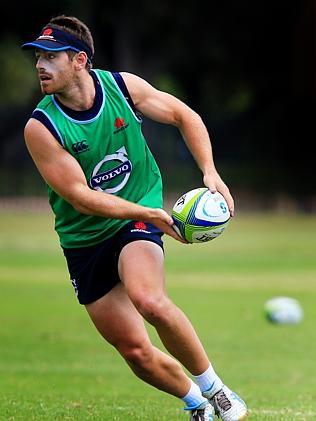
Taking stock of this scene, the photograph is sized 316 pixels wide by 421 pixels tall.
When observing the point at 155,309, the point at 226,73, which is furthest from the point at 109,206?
the point at 226,73

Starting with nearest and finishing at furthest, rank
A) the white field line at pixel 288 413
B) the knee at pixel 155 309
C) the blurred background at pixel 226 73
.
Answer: the knee at pixel 155 309 < the white field line at pixel 288 413 < the blurred background at pixel 226 73

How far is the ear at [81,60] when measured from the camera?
7.64 metres

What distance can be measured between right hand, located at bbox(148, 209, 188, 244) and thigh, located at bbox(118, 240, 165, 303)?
0.18 metres

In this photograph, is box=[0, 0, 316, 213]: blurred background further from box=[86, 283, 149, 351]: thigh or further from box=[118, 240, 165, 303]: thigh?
box=[118, 240, 165, 303]: thigh

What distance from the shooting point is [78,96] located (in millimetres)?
7652

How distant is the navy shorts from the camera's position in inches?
306

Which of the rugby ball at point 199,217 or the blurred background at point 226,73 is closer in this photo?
the rugby ball at point 199,217

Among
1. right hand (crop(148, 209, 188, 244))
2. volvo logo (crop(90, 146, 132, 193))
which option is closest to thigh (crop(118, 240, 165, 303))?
right hand (crop(148, 209, 188, 244))

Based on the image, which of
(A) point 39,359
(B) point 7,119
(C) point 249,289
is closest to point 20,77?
(B) point 7,119

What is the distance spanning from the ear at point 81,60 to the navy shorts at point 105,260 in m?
1.06

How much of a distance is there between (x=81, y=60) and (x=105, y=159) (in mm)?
645

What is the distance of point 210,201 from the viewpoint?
297 inches

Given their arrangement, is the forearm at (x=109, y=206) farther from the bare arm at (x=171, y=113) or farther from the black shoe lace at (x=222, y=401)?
the black shoe lace at (x=222, y=401)

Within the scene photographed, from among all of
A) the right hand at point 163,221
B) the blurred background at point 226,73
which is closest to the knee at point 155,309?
the right hand at point 163,221
